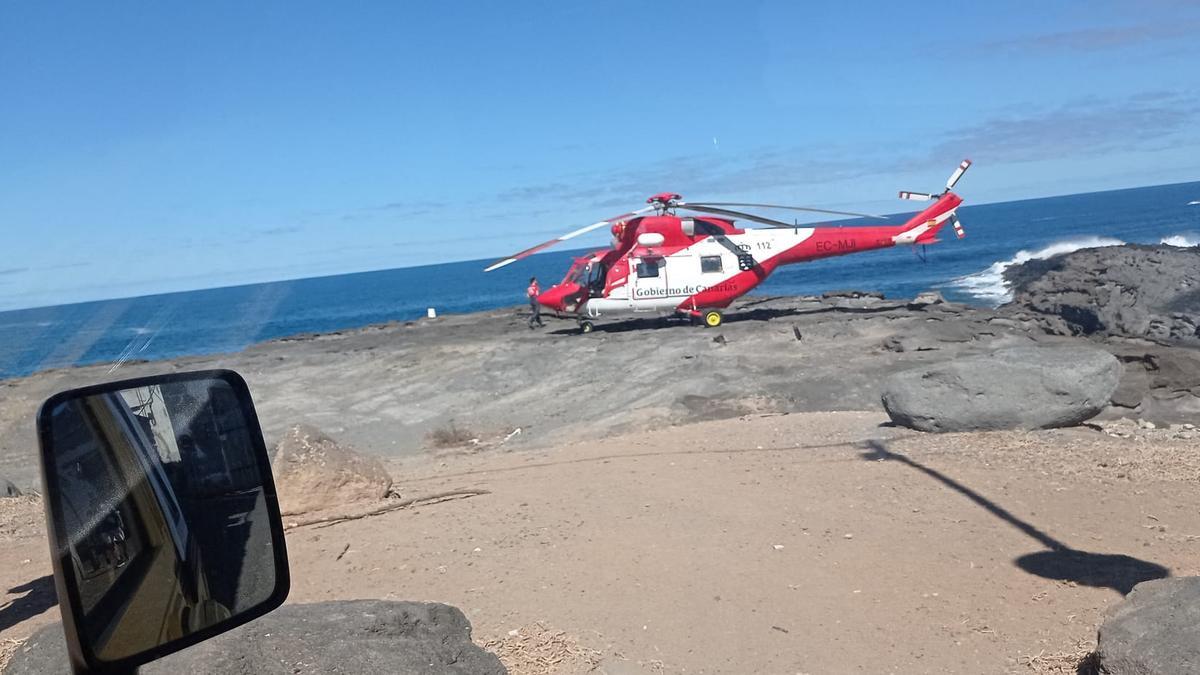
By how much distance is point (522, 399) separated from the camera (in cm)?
1756

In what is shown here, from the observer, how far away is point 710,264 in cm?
2358

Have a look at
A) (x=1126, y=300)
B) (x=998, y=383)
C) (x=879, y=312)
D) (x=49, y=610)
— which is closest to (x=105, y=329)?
(x=49, y=610)

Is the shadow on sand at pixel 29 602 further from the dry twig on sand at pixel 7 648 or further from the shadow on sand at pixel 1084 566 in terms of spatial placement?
the shadow on sand at pixel 1084 566

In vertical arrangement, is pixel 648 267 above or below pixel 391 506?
above

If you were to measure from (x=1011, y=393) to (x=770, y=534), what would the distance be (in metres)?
4.06

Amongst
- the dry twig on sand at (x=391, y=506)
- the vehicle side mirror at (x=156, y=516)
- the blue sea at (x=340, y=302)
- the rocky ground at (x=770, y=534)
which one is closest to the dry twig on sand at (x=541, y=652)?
the rocky ground at (x=770, y=534)

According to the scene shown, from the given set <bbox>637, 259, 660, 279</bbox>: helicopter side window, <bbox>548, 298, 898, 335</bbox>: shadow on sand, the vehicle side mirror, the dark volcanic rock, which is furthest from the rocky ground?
the dark volcanic rock

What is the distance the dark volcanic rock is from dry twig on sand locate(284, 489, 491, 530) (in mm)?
16289

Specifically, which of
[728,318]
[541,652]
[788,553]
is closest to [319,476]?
[541,652]

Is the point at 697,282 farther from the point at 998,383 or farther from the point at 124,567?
the point at 124,567

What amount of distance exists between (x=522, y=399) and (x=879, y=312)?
1084 cm

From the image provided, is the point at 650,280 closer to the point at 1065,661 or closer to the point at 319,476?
the point at 319,476

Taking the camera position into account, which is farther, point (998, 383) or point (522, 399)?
point (522, 399)

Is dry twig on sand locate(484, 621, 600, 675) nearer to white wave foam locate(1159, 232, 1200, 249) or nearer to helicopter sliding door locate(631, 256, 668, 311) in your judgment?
helicopter sliding door locate(631, 256, 668, 311)
